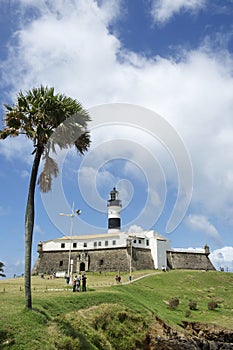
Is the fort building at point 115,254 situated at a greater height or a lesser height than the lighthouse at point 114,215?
lesser

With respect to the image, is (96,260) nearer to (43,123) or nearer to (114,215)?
(114,215)

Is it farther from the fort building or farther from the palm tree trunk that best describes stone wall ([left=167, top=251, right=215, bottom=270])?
the palm tree trunk

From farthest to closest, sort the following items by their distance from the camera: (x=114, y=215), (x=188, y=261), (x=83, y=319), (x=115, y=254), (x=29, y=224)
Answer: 1. (x=114, y=215)
2. (x=188, y=261)
3. (x=115, y=254)
4. (x=83, y=319)
5. (x=29, y=224)

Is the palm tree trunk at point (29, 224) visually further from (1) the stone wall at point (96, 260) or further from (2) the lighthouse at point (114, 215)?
(2) the lighthouse at point (114, 215)

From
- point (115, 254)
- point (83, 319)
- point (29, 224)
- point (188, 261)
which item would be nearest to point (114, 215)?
point (115, 254)

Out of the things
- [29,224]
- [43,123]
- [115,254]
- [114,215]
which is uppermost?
[114,215]

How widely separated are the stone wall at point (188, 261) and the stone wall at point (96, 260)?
5.74m

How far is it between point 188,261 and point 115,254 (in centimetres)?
1770

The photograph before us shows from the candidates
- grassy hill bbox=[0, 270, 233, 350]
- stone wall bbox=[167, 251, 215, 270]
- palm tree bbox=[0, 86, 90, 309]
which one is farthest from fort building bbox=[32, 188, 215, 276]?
palm tree bbox=[0, 86, 90, 309]

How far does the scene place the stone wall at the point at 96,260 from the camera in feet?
227

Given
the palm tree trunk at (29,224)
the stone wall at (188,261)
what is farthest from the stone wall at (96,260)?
the palm tree trunk at (29,224)

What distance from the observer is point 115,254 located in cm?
7062

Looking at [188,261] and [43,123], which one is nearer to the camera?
[43,123]

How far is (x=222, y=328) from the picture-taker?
90.0 ft
